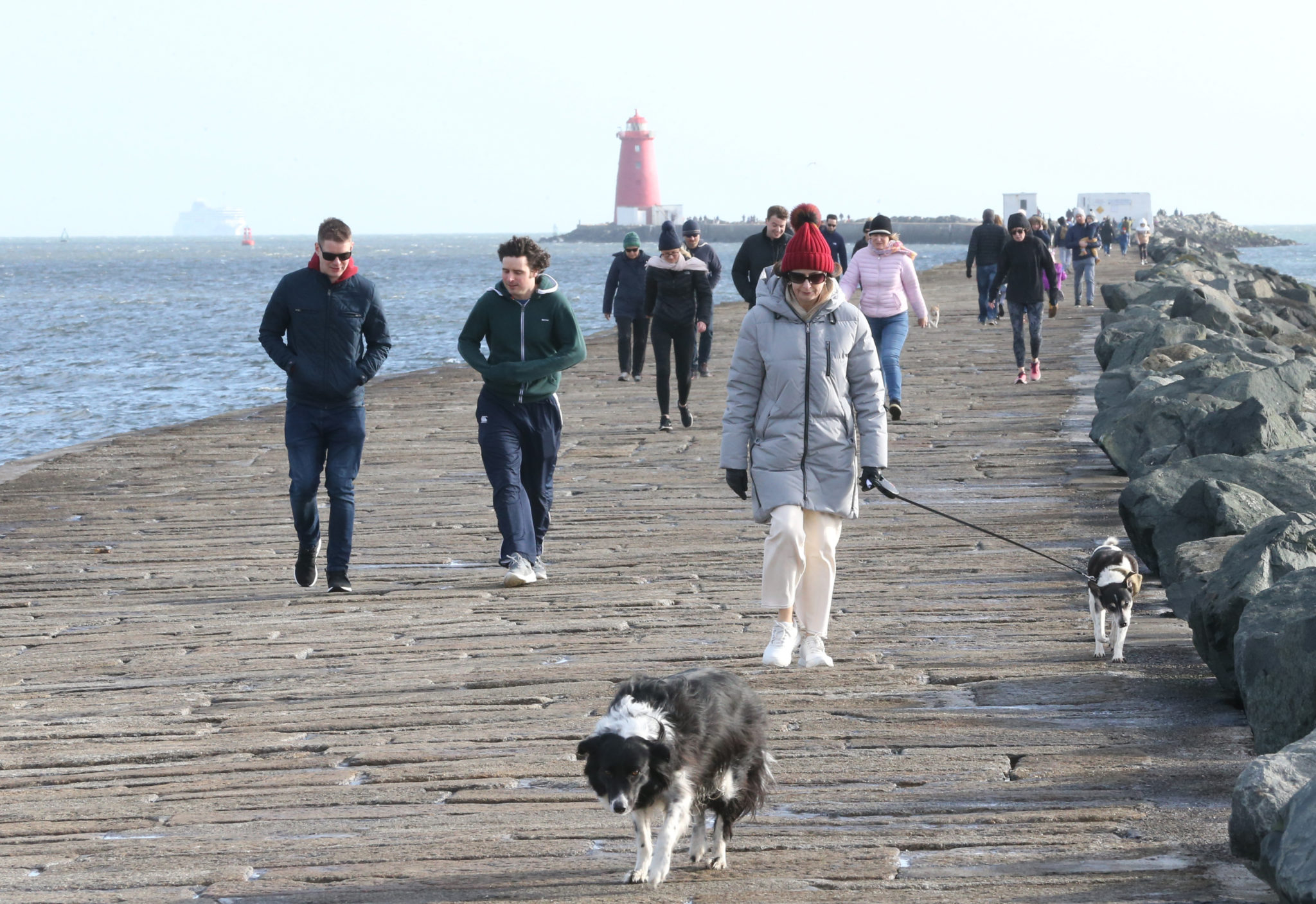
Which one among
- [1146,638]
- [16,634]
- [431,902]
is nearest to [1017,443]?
[1146,638]

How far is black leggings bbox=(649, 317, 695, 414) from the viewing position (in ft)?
40.2

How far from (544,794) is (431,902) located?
818 millimetres

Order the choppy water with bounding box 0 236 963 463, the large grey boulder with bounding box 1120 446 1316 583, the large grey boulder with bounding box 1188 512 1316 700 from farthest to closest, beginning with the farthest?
1. the choppy water with bounding box 0 236 963 463
2. the large grey boulder with bounding box 1120 446 1316 583
3. the large grey boulder with bounding box 1188 512 1316 700

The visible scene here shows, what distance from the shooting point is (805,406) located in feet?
18.0

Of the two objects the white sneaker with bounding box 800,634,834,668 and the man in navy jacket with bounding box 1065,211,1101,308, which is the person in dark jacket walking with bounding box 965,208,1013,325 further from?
the white sneaker with bounding box 800,634,834,668

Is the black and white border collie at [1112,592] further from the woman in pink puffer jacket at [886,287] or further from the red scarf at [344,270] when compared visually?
the woman in pink puffer jacket at [886,287]

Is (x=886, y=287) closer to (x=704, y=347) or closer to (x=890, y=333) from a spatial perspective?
(x=890, y=333)

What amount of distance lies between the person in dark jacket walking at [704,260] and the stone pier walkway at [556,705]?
4.32m

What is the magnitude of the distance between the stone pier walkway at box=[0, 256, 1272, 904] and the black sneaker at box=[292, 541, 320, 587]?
88 millimetres

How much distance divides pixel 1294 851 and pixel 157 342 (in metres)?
37.4

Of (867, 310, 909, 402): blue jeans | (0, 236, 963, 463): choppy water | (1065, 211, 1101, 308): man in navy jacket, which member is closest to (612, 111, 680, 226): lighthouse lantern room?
(0, 236, 963, 463): choppy water

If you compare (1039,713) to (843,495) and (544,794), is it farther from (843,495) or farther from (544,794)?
(544,794)

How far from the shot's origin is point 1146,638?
19.9ft

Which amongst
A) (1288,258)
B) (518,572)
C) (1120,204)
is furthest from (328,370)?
(1288,258)
